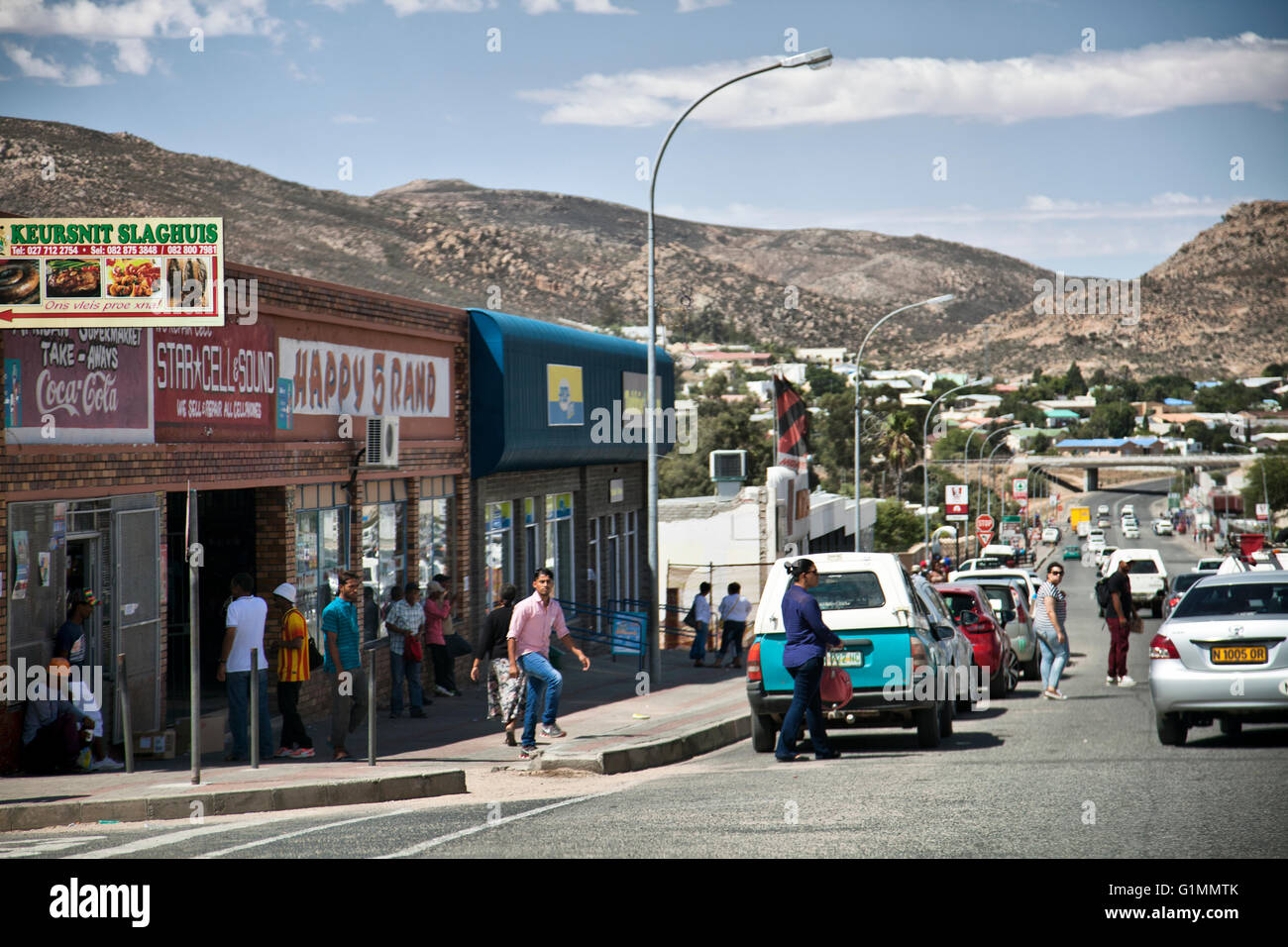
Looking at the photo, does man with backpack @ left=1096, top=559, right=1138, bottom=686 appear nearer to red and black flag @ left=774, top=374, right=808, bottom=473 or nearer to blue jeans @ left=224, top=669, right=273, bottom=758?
blue jeans @ left=224, top=669, right=273, bottom=758

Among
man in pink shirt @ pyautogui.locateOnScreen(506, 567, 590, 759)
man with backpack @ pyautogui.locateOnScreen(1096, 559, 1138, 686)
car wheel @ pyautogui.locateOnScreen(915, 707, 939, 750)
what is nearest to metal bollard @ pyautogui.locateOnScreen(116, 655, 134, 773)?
man in pink shirt @ pyautogui.locateOnScreen(506, 567, 590, 759)

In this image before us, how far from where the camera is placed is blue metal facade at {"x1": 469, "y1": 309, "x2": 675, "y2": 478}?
2344 centimetres

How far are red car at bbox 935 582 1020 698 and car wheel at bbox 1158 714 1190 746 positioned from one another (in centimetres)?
496

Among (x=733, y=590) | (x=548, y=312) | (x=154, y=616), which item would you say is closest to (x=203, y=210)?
(x=548, y=312)

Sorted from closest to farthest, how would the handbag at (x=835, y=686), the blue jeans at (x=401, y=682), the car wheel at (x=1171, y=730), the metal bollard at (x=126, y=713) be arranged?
the metal bollard at (x=126, y=713) < the car wheel at (x=1171, y=730) < the handbag at (x=835, y=686) < the blue jeans at (x=401, y=682)

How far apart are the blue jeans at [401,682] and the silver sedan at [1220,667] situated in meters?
9.41

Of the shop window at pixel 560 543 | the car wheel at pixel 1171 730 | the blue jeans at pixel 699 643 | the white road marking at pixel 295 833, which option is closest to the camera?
the white road marking at pixel 295 833

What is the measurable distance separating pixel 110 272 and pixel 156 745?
4691mm

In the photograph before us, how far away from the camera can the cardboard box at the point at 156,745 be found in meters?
14.3

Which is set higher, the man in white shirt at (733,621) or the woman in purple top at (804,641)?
the woman in purple top at (804,641)

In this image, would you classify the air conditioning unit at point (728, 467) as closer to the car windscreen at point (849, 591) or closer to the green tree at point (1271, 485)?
the car windscreen at point (849, 591)

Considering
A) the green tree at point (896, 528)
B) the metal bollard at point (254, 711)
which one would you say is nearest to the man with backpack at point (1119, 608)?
the metal bollard at point (254, 711)

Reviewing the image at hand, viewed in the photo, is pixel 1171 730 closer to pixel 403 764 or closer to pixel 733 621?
pixel 403 764
